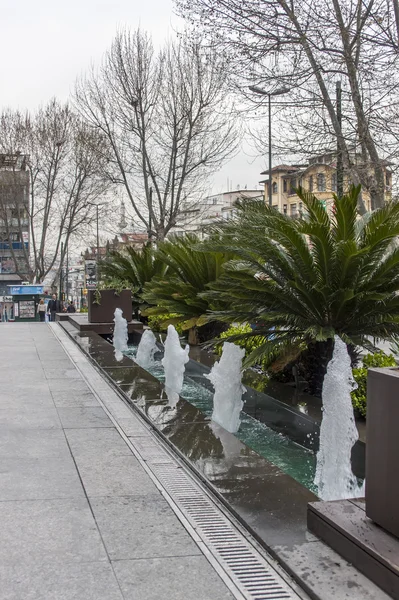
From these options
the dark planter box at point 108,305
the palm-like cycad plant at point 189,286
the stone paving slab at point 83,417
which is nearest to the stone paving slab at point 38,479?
the stone paving slab at point 83,417

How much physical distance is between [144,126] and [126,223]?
26.4 ft

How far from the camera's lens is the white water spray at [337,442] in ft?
15.4

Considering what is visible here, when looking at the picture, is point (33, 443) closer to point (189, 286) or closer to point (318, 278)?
point (318, 278)

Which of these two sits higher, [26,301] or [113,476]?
[26,301]

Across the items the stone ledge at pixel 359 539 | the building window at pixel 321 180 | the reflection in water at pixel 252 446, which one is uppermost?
the building window at pixel 321 180

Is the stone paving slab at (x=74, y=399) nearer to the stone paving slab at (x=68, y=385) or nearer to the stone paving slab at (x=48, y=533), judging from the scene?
the stone paving slab at (x=68, y=385)

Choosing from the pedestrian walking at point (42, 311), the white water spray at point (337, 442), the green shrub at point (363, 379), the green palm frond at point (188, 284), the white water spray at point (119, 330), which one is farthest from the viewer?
the pedestrian walking at point (42, 311)

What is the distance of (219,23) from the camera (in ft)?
37.2

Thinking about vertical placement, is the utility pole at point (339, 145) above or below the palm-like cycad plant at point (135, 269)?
above

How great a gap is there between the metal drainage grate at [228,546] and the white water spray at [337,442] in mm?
1056

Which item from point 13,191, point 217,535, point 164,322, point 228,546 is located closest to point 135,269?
point 164,322

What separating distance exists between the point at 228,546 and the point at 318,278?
146 inches

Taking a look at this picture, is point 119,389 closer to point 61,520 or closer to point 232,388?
point 232,388

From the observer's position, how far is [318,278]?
6578 millimetres
